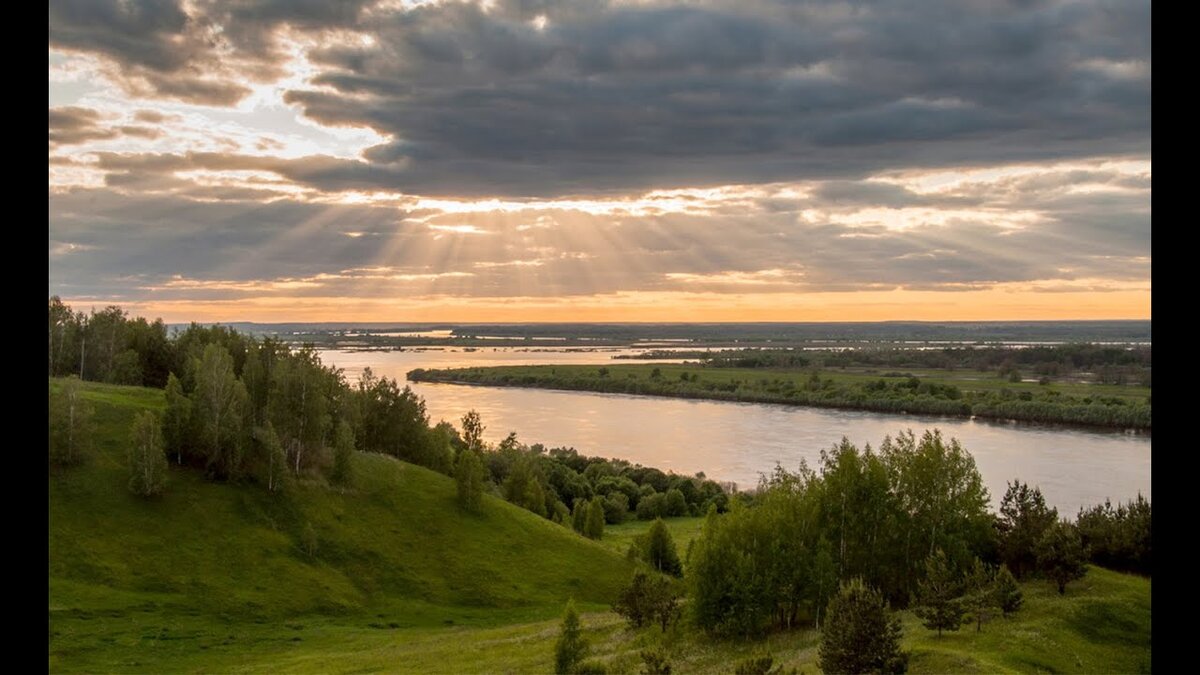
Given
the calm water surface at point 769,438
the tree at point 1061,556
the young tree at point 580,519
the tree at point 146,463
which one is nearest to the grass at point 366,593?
the tree at point 1061,556

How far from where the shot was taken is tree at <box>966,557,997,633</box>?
32.6 m

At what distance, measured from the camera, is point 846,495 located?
43.7 metres

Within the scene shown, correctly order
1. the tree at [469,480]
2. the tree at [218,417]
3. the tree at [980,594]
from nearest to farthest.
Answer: the tree at [980,594] → the tree at [218,417] → the tree at [469,480]

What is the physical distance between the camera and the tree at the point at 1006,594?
111 ft

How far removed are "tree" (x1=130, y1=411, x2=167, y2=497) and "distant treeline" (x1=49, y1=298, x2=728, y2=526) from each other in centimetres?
451

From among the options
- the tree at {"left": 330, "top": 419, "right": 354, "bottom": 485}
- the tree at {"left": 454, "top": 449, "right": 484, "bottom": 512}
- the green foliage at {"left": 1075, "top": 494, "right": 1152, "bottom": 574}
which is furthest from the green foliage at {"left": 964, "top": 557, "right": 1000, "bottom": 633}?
the tree at {"left": 330, "top": 419, "right": 354, "bottom": 485}

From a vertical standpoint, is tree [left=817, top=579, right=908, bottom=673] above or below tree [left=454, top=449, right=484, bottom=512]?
above

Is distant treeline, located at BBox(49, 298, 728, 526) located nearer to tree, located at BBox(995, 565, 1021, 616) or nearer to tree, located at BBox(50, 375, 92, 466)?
tree, located at BBox(50, 375, 92, 466)

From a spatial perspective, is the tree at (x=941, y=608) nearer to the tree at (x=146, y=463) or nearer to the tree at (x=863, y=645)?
the tree at (x=863, y=645)

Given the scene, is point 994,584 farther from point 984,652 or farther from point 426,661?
point 426,661

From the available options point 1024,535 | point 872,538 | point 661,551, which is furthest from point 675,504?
point 1024,535

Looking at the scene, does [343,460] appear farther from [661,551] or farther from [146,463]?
[661,551]

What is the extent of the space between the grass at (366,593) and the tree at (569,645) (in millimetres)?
1796
